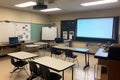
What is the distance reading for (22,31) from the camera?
6.93 metres

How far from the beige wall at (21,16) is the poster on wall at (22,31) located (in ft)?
1.03

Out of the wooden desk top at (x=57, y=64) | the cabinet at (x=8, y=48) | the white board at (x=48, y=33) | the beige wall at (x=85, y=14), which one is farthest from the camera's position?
the white board at (x=48, y=33)

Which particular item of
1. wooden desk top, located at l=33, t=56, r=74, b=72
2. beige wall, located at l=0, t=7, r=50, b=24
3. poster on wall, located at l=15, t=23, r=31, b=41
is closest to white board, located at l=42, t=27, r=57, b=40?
beige wall, located at l=0, t=7, r=50, b=24

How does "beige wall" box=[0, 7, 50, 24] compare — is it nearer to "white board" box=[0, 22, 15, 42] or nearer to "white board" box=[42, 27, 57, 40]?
"white board" box=[0, 22, 15, 42]

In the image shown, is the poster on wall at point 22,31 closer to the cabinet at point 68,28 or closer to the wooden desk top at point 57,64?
the cabinet at point 68,28

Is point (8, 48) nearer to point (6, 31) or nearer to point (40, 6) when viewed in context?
point (6, 31)

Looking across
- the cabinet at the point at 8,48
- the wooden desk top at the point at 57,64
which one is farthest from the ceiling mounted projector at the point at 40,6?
the cabinet at the point at 8,48

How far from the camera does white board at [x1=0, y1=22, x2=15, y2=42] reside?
591cm

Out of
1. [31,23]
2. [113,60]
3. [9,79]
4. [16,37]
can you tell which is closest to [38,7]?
[9,79]

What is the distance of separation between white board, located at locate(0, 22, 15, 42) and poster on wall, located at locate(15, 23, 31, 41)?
0.32 metres

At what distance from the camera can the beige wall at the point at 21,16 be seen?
600 cm

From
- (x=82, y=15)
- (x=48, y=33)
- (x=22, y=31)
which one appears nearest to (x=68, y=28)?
(x=82, y=15)

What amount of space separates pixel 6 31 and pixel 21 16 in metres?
1.35

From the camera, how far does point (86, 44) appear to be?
6895 millimetres
